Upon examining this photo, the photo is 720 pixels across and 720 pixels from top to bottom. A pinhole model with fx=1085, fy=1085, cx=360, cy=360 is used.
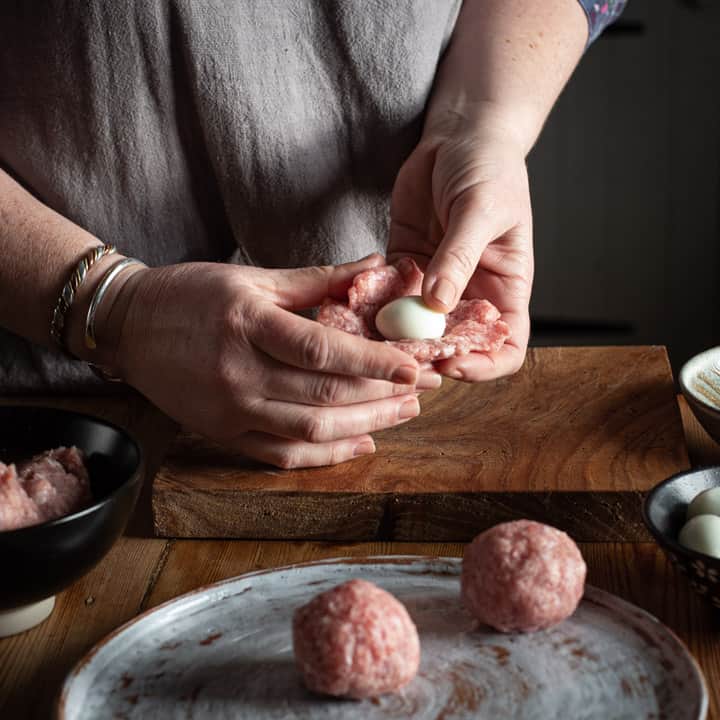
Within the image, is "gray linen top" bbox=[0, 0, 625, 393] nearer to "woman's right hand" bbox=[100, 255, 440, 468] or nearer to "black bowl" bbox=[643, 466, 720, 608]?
"woman's right hand" bbox=[100, 255, 440, 468]

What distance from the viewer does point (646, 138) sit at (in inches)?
125

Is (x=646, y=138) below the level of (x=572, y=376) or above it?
below

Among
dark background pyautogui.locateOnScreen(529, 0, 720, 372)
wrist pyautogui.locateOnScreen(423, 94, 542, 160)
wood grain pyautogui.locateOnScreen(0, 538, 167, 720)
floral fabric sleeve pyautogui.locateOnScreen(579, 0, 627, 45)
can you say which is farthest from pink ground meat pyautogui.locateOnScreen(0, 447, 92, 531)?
dark background pyautogui.locateOnScreen(529, 0, 720, 372)

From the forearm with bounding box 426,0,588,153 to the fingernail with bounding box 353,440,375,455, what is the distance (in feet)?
1.54

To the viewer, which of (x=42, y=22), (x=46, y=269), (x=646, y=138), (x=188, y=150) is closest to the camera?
(x=46, y=269)

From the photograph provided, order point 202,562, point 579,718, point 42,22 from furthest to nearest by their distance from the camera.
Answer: point 42,22
point 202,562
point 579,718

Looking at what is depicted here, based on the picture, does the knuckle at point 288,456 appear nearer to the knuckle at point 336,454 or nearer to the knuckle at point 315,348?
the knuckle at point 336,454

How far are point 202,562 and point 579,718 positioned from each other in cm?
47

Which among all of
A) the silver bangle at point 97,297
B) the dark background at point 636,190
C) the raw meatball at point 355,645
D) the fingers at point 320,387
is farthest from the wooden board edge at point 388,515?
the dark background at point 636,190

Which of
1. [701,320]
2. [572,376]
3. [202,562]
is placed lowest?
[701,320]

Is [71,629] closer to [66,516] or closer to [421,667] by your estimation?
[66,516]

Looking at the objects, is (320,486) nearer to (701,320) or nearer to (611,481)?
(611,481)

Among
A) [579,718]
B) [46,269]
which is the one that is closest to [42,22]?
[46,269]

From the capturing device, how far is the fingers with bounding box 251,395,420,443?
120cm
